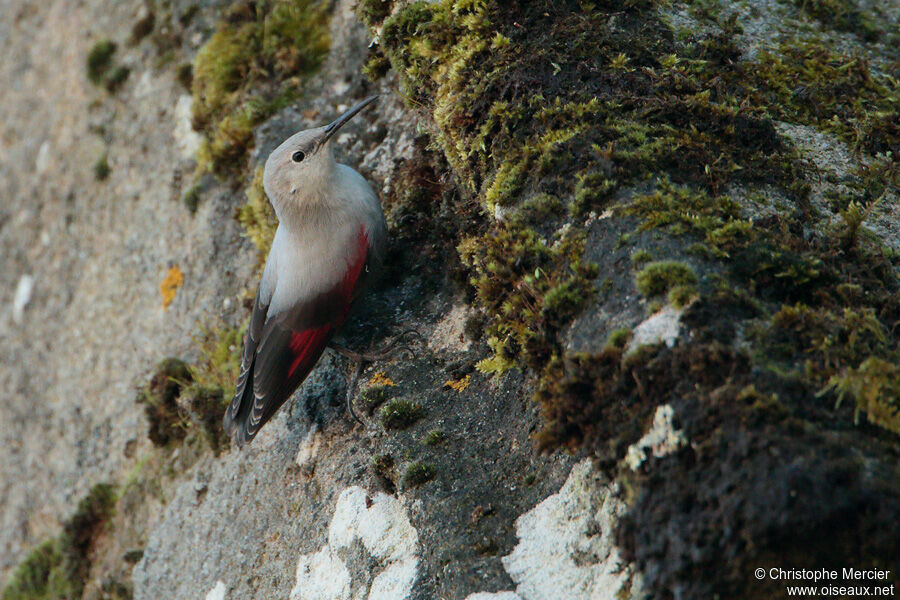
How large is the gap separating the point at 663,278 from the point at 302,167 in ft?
7.66

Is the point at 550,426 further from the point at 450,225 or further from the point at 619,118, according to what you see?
the point at 450,225

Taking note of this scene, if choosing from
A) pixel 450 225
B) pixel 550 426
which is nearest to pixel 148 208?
pixel 450 225

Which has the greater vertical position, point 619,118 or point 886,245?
point 619,118

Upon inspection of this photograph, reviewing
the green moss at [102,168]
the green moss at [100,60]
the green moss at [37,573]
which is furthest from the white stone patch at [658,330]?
the green moss at [100,60]

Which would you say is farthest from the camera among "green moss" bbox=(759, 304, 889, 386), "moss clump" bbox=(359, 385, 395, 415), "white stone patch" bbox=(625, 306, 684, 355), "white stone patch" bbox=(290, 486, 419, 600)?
"moss clump" bbox=(359, 385, 395, 415)

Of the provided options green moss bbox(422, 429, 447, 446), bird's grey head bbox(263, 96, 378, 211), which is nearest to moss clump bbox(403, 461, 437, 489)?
green moss bbox(422, 429, 447, 446)

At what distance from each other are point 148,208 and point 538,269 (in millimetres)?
3677

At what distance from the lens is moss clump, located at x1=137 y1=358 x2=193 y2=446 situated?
4.79 metres

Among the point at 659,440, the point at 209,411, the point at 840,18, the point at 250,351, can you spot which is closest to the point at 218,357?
the point at 209,411

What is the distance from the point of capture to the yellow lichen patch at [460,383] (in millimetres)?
3443

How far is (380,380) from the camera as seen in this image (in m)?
3.71

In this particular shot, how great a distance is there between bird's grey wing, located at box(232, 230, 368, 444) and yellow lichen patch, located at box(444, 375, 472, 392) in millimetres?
880

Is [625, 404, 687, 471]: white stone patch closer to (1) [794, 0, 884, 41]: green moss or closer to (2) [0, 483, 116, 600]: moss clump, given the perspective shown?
(1) [794, 0, 884, 41]: green moss

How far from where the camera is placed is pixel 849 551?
2051 mm
